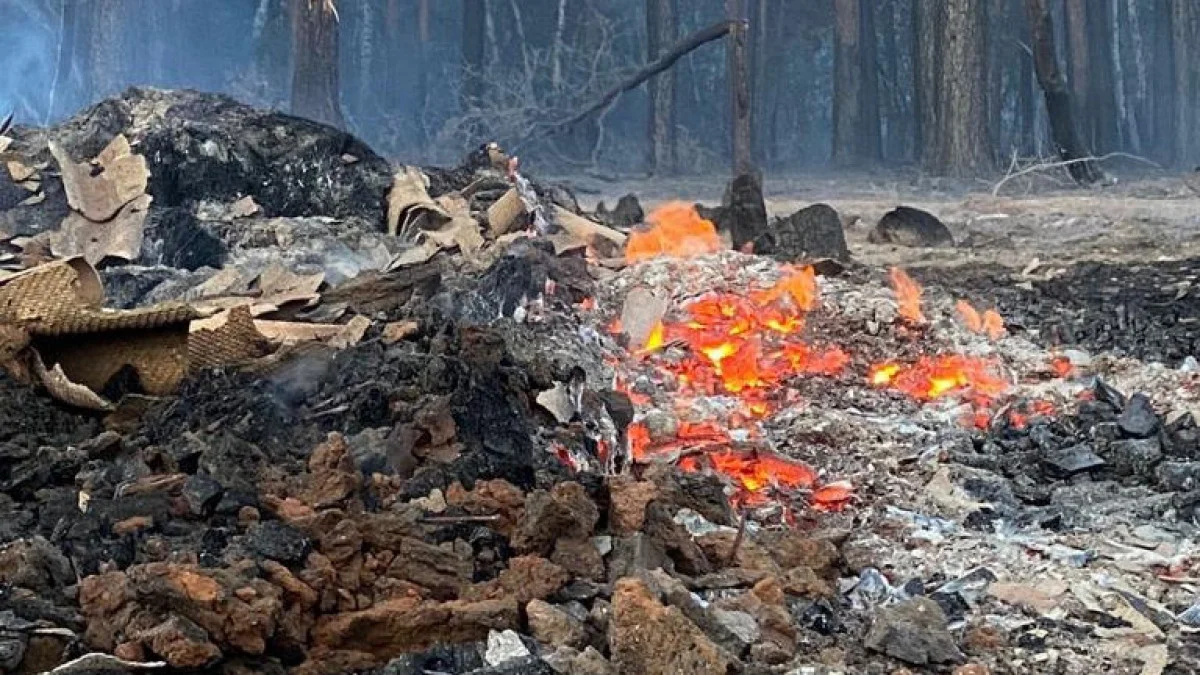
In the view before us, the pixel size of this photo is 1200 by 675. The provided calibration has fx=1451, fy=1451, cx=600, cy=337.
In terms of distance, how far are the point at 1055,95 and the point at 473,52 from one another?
11933 mm

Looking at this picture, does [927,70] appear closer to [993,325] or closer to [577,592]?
[993,325]

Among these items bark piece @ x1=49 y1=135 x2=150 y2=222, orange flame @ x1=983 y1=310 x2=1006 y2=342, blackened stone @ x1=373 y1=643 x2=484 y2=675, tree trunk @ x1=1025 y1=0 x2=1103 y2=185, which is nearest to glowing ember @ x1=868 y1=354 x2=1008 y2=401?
orange flame @ x1=983 y1=310 x2=1006 y2=342

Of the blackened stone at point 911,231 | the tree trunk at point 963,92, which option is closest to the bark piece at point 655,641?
the blackened stone at point 911,231

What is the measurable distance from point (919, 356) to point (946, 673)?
395cm

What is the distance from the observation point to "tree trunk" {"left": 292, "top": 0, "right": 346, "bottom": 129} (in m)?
16.6

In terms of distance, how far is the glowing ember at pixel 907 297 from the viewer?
841 centimetres

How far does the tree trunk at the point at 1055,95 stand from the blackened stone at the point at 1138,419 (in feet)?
35.5

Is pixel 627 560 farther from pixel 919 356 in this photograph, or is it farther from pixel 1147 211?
pixel 1147 211

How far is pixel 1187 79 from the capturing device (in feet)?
76.5

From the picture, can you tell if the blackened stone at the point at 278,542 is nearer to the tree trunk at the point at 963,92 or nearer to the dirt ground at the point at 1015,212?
the dirt ground at the point at 1015,212

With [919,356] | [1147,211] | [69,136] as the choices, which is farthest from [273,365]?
[1147,211]

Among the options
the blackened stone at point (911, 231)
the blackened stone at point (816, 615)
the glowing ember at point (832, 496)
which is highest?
the blackened stone at point (911, 231)

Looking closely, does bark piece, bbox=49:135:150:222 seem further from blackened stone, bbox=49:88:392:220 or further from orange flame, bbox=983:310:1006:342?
orange flame, bbox=983:310:1006:342

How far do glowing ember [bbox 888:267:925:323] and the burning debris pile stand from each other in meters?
0.04
